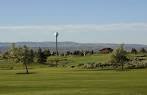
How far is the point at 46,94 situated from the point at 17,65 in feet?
406

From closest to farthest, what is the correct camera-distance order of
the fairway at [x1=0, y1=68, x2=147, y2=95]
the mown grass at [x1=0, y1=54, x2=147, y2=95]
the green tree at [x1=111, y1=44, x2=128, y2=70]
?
the fairway at [x1=0, y1=68, x2=147, y2=95]
the mown grass at [x1=0, y1=54, x2=147, y2=95]
the green tree at [x1=111, y1=44, x2=128, y2=70]

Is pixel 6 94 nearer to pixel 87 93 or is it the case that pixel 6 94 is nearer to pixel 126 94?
pixel 87 93

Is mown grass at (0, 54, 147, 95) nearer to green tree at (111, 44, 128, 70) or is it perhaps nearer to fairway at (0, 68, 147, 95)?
fairway at (0, 68, 147, 95)

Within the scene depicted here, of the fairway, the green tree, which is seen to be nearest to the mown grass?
the fairway

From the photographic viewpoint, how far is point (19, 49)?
148625 mm

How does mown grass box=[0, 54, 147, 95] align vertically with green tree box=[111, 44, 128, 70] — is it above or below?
below

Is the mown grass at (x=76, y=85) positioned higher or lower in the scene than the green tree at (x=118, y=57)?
lower

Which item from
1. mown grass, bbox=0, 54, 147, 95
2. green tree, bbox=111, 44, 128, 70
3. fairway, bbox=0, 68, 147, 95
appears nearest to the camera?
fairway, bbox=0, 68, 147, 95

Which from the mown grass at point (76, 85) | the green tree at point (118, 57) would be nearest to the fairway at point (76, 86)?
the mown grass at point (76, 85)

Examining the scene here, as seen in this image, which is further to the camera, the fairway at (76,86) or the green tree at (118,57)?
the green tree at (118,57)

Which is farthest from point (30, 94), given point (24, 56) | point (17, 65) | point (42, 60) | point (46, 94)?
point (42, 60)

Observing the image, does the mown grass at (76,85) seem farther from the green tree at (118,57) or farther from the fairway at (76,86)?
the green tree at (118,57)

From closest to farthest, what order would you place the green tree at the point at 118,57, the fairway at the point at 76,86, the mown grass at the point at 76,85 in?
A: the fairway at the point at 76,86
the mown grass at the point at 76,85
the green tree at the point at 118,57

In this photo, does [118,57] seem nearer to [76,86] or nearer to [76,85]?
[76,85]
